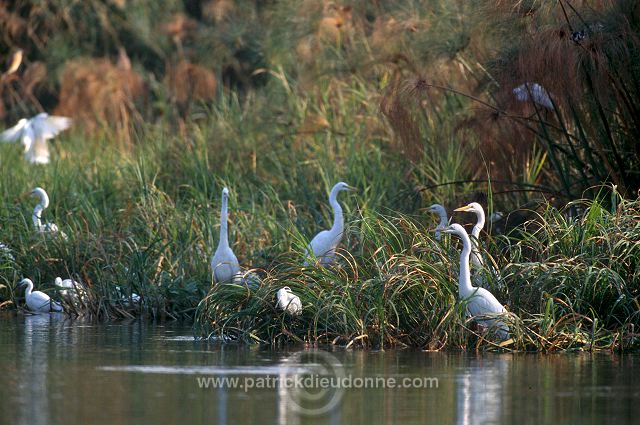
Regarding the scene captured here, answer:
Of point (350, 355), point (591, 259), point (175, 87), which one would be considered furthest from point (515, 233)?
point (175, 87)

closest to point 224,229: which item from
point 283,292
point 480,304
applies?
point 283,292

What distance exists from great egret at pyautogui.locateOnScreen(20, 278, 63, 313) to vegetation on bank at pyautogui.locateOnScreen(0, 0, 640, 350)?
25 centimetres

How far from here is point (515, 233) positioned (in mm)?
10938

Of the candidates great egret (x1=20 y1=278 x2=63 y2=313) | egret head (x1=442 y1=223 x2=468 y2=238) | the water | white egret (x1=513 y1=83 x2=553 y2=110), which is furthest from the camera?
great egret (x1=20 y1=278 x2=63 y2=313)

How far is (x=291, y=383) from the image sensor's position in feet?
23.9

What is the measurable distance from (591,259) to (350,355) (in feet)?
5.99

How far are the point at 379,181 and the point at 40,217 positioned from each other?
3203 mm

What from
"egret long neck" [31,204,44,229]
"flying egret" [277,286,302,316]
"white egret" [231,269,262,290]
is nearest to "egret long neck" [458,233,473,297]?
"flying egret" [277,286,302,316]

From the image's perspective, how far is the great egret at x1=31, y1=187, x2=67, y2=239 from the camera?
37.9ft

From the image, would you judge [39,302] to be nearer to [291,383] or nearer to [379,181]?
[379,181]

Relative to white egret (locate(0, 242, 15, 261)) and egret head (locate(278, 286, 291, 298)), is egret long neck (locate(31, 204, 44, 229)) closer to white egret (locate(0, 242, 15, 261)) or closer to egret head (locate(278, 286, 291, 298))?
white egret (locate(0, 242, 15, 261))

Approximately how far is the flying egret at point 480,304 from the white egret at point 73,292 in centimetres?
340

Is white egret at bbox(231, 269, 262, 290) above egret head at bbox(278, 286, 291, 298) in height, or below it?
above

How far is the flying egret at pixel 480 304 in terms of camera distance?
27.6ft
